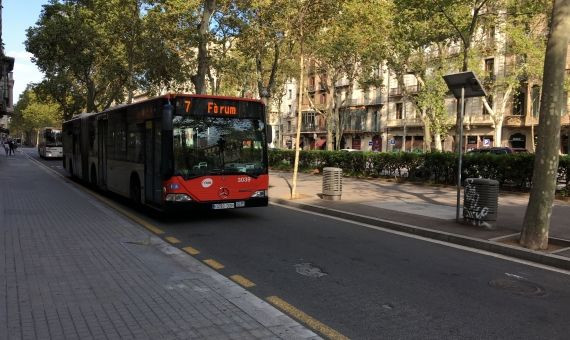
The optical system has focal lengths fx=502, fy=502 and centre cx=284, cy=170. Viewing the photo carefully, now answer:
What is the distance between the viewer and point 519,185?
53.2 feet

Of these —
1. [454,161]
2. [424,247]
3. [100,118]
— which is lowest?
[424,247]

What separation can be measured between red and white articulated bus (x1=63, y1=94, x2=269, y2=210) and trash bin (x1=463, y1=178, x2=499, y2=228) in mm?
4433

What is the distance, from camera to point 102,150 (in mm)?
15766

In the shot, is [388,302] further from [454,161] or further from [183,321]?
[454,161]

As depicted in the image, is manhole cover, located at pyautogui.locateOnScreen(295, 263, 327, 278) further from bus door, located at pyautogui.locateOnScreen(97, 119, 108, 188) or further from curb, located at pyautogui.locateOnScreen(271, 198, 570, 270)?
bus door, located at pyautogui.locateOnScreen(97, 119, 108, 188)

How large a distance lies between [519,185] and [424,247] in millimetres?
9283

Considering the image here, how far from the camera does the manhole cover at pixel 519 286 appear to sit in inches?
237

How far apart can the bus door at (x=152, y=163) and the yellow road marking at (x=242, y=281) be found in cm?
472

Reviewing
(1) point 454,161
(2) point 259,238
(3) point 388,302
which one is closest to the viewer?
(3) point 388,302

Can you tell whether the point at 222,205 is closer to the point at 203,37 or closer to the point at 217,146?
the point at 217,146

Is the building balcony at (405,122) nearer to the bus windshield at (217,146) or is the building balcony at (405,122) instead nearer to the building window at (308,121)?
the building window at (308,121)

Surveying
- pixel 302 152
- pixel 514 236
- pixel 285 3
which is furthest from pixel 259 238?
pixel 302 152

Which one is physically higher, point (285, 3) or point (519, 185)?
point (285, 3)

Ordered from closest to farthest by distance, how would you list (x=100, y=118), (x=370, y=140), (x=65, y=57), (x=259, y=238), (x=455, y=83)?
(x=259, y=238) → (x=455, y=83) → (x=100, y=118) → (x=65, y=57) → (x=370, y=140)
